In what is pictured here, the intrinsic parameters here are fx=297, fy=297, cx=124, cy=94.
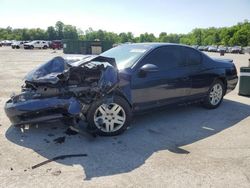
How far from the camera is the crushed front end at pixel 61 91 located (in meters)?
4.72

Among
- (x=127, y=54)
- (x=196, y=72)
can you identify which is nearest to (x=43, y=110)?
(x=127, y=54)

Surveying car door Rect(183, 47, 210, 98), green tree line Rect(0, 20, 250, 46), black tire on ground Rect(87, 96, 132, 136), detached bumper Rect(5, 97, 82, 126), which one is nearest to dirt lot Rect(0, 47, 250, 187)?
black tire on ground Rect(87, 96, 132, 136)

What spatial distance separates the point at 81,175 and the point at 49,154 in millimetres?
829

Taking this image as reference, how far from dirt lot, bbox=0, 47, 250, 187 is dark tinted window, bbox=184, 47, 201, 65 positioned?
126 centimetres

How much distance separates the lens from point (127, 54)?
19.6 ft

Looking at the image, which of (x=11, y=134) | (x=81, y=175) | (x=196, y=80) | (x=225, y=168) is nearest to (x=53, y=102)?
(x=11, y=134)

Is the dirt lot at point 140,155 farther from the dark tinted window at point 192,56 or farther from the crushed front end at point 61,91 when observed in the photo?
the dark tinted window at point 192,56

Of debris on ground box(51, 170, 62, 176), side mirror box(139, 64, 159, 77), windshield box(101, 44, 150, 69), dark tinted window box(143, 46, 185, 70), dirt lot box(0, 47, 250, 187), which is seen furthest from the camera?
dark tinted window box(143, 46, 185, 70)

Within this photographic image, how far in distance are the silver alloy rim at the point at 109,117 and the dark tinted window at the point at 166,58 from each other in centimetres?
111

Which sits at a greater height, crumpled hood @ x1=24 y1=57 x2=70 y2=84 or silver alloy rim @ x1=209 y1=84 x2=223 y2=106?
crumpled hood @ x1=24 y1=57 x2=70 y2=84

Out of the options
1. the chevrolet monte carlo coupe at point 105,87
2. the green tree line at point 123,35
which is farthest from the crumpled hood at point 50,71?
the green tree line at point 123,35

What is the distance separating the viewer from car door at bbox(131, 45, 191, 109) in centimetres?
542

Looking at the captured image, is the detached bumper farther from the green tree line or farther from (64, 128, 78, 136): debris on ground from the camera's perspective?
the green tree line

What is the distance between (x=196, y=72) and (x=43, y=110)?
3.49m
